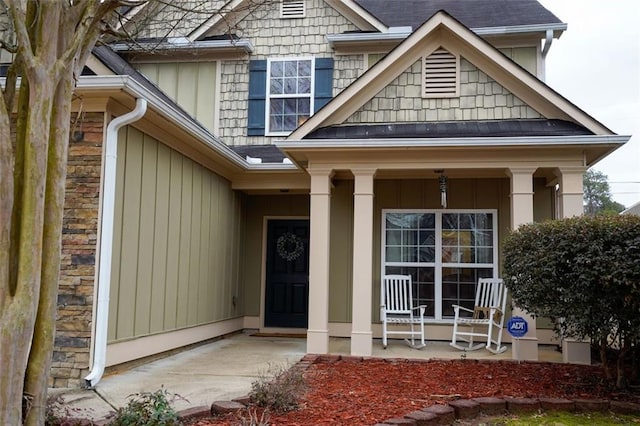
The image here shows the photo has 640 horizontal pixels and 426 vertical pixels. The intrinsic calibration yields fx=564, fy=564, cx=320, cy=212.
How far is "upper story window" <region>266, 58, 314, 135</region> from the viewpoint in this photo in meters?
10.3

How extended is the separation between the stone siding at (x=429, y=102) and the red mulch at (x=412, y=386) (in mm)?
3222

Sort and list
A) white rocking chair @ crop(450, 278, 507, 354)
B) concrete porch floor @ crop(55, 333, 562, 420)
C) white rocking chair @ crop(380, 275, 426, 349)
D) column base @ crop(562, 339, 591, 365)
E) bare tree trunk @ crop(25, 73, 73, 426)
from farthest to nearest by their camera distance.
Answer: white rocking chair @ crop(380, 275, 426, 349) → white rocking chair @ crop(450, 278, 507, 354) → column base @ crop(562, 339, 591, 365) → concrete porch floor @ crop(55, 333, 562, 420) → bare tree trunk @ crop(25, 73, 73, 426)

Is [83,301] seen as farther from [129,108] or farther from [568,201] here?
[568,201]

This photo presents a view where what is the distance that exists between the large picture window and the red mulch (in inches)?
71.3

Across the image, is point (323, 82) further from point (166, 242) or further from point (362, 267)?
point (166, 242)

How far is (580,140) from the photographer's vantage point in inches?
267

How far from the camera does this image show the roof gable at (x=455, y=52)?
24.0ft

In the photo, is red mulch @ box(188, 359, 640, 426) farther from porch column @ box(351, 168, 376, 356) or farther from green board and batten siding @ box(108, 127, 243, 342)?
green board and batten siding @ box(108, 127, 243, 342)

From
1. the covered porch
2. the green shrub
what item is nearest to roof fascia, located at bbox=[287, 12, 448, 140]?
the covered porch

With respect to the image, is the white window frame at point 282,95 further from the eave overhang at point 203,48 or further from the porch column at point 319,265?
the porch column at point 319,265

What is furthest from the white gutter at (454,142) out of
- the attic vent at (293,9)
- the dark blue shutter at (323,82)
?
the attic vent at (293,9)

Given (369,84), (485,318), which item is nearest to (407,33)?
(369,84)

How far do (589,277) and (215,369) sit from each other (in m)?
3.94

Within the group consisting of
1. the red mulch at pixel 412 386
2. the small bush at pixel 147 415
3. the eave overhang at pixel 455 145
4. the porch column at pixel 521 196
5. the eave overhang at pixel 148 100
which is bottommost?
the red mulch at pixel 412 386
